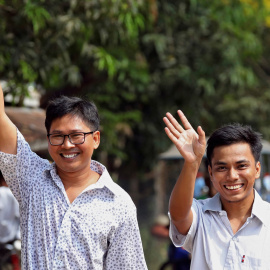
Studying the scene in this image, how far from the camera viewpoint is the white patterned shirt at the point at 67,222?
294cm

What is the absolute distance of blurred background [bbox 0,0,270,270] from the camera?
25.9 feet

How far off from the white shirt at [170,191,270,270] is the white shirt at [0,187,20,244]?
3.35 meters

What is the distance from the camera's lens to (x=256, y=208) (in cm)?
321

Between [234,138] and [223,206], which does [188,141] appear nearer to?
[234,138]

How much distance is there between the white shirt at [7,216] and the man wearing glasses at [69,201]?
3.18 meters

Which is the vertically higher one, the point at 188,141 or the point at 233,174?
the point at 188,141

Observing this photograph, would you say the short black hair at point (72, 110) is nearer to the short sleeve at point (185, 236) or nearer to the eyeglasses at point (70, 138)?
the eyeglasses at point (70, 138)

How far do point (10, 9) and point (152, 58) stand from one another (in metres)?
6.03

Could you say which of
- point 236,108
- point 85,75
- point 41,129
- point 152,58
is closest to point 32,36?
point 41,129

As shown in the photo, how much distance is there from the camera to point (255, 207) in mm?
3213

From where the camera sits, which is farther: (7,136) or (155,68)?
(155,68)

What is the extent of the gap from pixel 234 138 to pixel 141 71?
9.18 m

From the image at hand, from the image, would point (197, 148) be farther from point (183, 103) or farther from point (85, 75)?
point (183, 103)

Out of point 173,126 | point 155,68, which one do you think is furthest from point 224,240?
point 155,68
